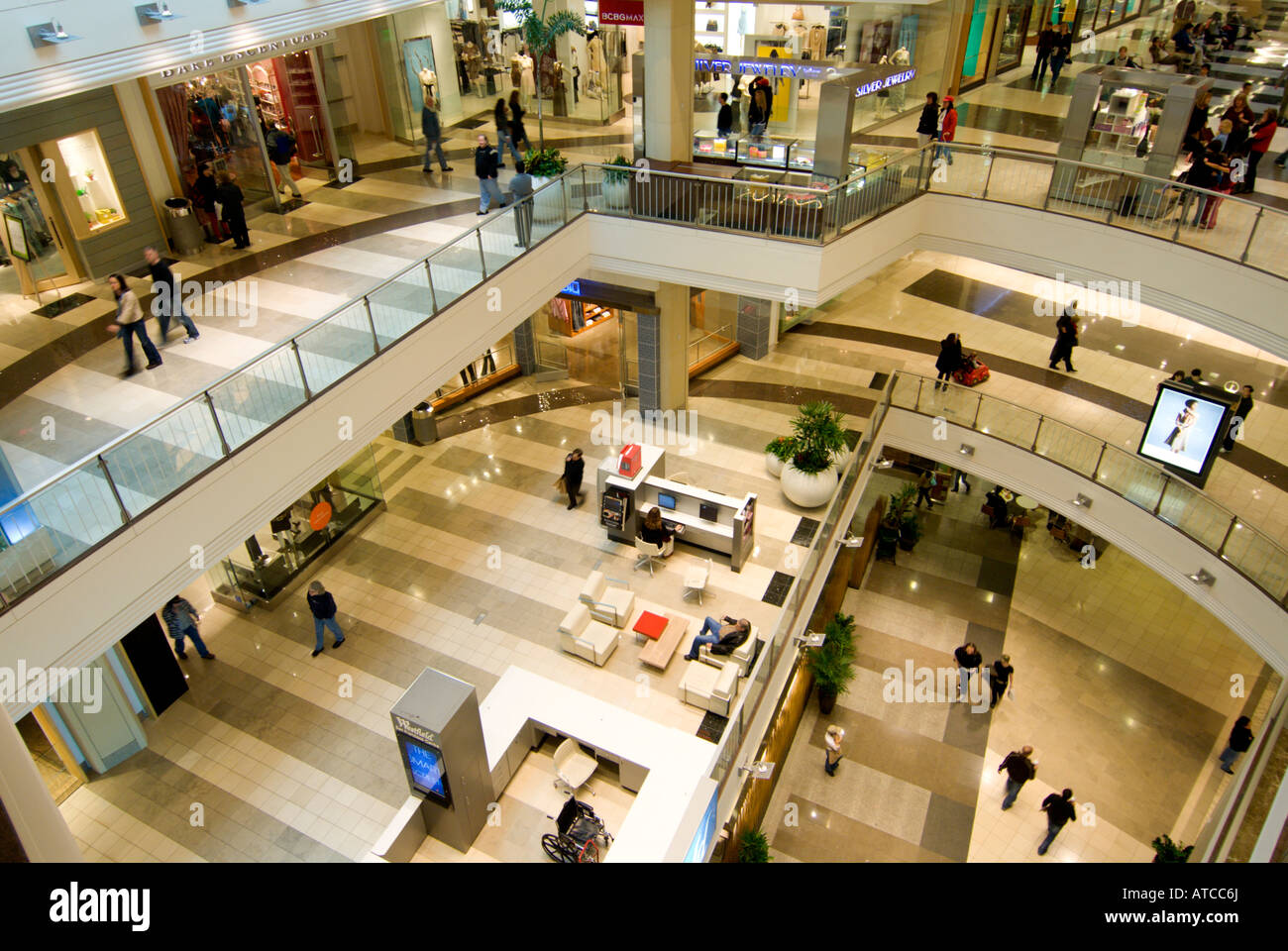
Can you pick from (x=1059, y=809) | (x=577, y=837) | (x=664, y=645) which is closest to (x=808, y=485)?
(x=664, y=645)

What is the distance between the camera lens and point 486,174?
14.0 m

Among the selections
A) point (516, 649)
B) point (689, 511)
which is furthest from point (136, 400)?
point (689, 511)

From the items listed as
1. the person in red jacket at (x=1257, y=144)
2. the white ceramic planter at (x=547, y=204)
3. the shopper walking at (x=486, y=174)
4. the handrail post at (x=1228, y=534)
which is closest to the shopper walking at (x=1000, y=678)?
the handrail post at (x=1228, y=534)

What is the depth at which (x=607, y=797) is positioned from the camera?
10594 mm

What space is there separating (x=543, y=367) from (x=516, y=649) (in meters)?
8.81

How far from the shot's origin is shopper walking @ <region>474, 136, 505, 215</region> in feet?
45.1

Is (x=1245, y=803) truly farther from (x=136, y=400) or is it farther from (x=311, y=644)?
(x=136, y=400)

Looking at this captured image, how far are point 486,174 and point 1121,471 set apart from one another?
11.2 m

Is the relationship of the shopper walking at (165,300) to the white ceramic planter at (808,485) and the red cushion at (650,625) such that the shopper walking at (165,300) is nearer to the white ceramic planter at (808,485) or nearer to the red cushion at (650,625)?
the red cushion at (650,625)

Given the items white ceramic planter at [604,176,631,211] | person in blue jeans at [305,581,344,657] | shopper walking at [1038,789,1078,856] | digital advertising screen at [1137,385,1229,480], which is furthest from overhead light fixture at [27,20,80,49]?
shopper walking at [1038,789,1078,856]

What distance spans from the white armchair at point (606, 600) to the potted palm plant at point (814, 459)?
374 cm

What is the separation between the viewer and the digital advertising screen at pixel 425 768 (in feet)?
30.1

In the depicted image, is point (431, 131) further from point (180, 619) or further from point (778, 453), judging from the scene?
point (180, 619)

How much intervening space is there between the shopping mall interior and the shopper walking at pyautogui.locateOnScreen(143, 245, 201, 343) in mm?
170
